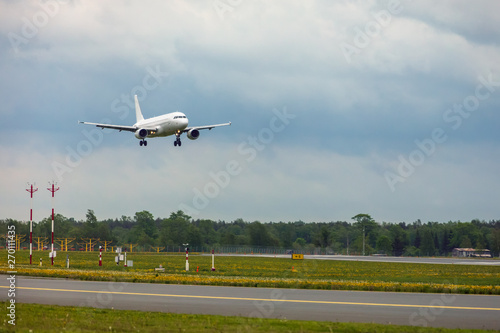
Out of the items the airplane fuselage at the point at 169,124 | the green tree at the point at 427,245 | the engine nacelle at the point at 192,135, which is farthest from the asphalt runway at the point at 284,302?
the green tree at the point at 427,245

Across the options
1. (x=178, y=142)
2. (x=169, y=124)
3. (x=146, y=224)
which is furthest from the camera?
(x=146, y=224)

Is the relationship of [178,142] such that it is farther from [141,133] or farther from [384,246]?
[384,246]

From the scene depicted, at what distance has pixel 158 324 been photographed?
53.3 feet

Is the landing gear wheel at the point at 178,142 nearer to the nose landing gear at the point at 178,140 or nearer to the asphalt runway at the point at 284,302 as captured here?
the nose landing gear at the point at 178,140

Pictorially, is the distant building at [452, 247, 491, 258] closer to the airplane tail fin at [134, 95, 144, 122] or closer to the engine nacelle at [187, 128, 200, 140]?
the airplane tail fin at [134, 95, 144, 122]

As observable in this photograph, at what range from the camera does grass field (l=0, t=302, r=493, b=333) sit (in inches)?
603

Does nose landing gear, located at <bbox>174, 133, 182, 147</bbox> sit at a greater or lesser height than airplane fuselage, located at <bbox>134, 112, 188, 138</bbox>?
lesser

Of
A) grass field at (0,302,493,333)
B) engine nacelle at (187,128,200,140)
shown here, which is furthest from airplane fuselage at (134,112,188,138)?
grass field at (0,302,493,333)

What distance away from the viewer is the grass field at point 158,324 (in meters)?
15.3

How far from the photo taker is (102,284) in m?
28.3

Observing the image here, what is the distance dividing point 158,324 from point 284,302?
599cm

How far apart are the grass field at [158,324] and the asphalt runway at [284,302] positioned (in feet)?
3.66

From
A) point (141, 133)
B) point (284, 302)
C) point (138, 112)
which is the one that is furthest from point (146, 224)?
point (284, 302)

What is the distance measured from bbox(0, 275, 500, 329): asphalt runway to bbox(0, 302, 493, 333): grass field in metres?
1.12
